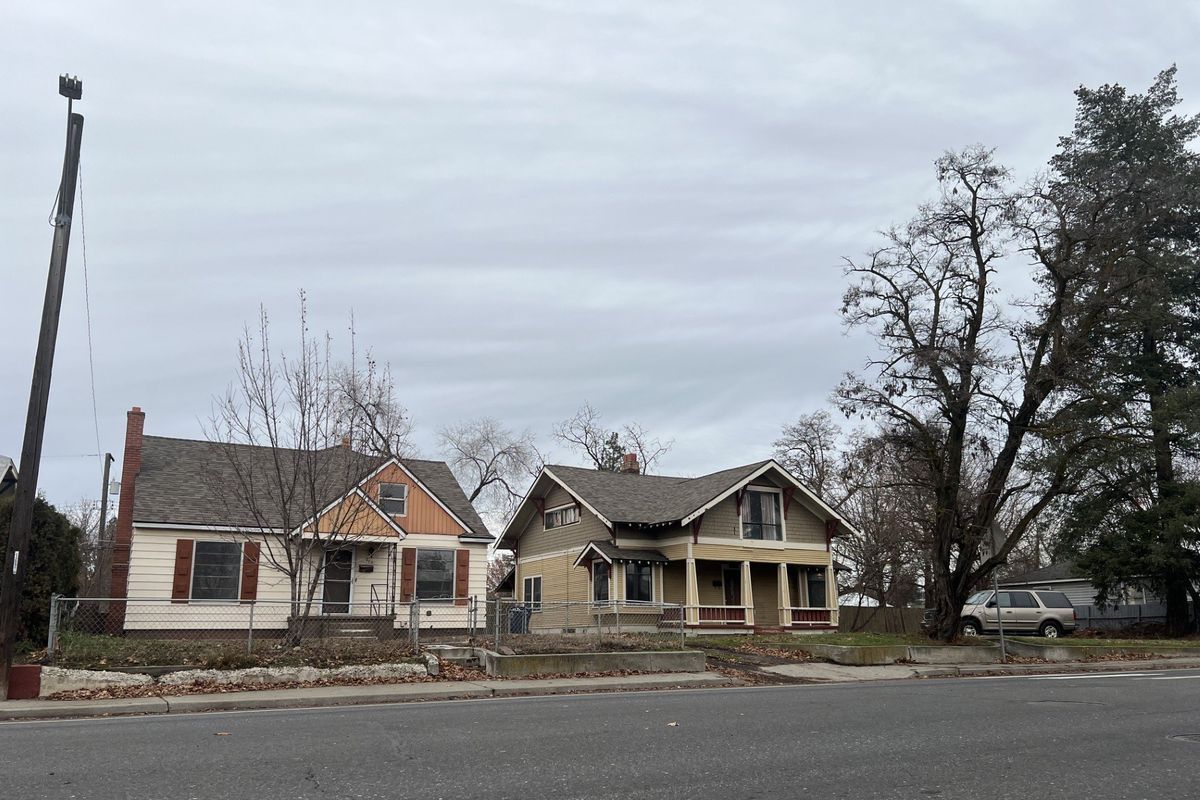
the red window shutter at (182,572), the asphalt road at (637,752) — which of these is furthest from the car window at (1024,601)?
the red window shutter at (182,572)

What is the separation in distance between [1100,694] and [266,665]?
41.1 feet

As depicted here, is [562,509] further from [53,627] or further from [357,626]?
Result: [53,627]

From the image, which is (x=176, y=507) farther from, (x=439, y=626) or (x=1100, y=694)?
(x=1100, y=694)

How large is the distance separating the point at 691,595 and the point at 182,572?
616 inches

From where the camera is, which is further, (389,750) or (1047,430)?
(1047,430)

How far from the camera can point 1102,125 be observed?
3969cm

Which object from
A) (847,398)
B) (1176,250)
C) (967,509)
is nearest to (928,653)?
(967,509)

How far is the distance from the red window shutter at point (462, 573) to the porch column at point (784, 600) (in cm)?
1117

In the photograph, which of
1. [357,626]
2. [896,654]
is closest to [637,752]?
[896,654]

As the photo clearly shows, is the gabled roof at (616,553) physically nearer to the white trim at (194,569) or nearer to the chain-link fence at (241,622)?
the chain-link fence at (241,622)

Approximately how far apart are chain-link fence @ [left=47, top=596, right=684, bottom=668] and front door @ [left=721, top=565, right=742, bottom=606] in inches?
144

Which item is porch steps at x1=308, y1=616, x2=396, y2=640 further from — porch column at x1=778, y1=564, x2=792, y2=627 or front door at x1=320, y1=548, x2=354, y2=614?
porch column at x1=778, y1=564, x2=792, y2=627

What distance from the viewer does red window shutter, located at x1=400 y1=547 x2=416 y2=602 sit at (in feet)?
94.9

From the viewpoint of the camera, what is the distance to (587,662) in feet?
57.8
